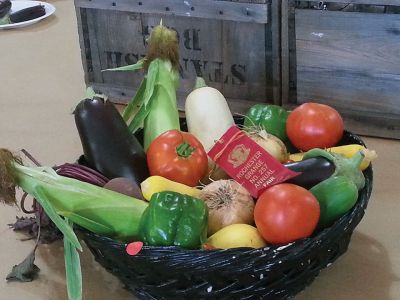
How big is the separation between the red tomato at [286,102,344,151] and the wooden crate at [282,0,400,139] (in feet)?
0.71

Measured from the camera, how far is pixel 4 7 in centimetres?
155

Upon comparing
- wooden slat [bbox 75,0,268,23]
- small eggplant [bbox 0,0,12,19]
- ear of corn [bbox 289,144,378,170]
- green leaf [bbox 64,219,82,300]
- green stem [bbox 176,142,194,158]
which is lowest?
green leaf [bbox 64,219,82,300]

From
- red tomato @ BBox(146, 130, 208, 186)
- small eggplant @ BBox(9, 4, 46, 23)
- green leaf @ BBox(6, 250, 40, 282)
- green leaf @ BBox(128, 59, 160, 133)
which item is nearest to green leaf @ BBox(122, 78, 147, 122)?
green leaf @ BBox(128, 59, 160, 133)

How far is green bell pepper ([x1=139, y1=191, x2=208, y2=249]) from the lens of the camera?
62 centimetres

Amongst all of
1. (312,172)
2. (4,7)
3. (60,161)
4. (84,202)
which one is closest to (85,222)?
(84,202)

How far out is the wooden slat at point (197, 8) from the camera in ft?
3.27

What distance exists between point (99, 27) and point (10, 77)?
289 mm

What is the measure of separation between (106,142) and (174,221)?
177mm

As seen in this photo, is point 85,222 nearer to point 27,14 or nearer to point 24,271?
point 24,271

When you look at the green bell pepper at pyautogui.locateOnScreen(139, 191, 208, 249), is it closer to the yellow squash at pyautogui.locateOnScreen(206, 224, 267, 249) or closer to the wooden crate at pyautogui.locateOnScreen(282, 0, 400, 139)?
the yellow squash at pyautogui.locateOnScreen(206, 224, 267, 249)

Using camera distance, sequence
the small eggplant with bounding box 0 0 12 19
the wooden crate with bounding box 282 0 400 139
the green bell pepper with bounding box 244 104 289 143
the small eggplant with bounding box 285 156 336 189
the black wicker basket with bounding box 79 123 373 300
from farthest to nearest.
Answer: the small eggplant with bounding box 0 0 12 19, the wooden crate with bounding box 282 0 400 139, the green bell pepper with bounding box 244 104 289 143, the small eggplant with bounding box 285 156 336 189, the black wicker basket with bounding box 79 123 373 300

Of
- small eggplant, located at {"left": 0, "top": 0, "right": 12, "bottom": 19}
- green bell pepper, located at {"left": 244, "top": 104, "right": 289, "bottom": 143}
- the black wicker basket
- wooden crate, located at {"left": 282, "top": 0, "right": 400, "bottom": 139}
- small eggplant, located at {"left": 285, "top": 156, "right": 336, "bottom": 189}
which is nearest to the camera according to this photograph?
the black wicker basket

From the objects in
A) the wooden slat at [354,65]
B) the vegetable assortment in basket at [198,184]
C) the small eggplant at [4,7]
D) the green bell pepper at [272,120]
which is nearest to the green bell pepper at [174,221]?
the vegetable assortment in basket at [198,184]

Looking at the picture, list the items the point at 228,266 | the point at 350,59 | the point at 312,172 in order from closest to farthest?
the point at 228,266 < the point at 312,172 < the point at 350,59
